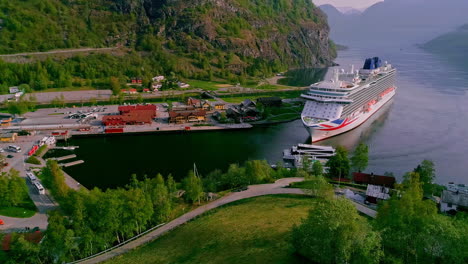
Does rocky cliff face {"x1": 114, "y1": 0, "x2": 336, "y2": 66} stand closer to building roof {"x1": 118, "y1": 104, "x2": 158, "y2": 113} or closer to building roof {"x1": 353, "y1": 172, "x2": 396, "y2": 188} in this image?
building roof {"x1": 118, "y1": 104, "x2": 158, "y2": 113}

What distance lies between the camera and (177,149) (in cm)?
4672

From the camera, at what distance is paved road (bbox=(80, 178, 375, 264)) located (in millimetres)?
22658

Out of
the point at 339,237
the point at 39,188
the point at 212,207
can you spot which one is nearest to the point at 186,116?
the point at 39,188

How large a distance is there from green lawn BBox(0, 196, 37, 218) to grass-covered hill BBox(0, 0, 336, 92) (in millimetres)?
63936

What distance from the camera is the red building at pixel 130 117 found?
5559cm

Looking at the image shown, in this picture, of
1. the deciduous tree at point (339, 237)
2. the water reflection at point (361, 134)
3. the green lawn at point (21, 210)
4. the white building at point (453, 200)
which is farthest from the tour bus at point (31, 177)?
the white building at point (453, 200)

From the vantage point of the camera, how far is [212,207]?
27500 mm

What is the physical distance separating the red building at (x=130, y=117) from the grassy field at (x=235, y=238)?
111 ft

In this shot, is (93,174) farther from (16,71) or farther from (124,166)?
(16,71)

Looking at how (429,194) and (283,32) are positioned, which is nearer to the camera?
(429,194)

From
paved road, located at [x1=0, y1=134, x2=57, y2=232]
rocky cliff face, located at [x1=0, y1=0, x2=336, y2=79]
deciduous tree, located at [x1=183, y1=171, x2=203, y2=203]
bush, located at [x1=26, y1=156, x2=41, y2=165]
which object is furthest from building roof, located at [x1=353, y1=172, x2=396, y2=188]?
rocky cliff face, located at [x1=0, y1=0, x2=336, y2=79]

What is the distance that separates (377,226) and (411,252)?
1888mm

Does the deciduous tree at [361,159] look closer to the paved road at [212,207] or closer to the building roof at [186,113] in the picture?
the paved road at [212,207]

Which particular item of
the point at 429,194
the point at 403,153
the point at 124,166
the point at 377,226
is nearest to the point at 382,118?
the point at 403,153
